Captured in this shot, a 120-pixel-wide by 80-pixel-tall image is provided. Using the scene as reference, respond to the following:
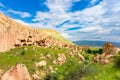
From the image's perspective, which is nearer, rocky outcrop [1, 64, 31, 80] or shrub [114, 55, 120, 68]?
shrub [114, 55, 120, 68]

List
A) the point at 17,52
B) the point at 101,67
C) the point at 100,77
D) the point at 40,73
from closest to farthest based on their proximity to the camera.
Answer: the point at 100,77
the point at 101,67
the point at 40,73
the point at 17,52

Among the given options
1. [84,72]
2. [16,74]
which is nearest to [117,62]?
[84,72]

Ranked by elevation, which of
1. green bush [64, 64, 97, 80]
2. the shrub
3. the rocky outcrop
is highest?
the shrub

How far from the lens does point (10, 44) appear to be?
364ft

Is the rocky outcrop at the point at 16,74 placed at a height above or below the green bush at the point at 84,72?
below

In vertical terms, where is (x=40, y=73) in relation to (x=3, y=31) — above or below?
below

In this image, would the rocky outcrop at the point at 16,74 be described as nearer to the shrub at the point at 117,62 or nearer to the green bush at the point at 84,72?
the green bush at the point at 84,72

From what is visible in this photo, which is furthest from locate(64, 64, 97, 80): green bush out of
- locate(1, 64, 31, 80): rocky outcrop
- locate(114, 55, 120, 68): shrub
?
locate(1, 64, 31, 80): rocky outcrop

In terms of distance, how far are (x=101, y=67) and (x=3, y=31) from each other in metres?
77.3

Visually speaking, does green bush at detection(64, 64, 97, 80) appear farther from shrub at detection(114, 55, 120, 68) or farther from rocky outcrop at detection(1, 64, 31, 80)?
rocky outcrop at detection(1, 64, 31, 80)

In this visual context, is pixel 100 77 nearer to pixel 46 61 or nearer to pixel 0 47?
pixel 46 61

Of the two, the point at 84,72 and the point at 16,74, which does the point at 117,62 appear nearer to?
the point at 84,72

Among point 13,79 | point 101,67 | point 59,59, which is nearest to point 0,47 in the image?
point 59,59

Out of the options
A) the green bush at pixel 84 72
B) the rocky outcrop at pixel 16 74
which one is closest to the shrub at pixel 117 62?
the green bush at pixel 84 72
